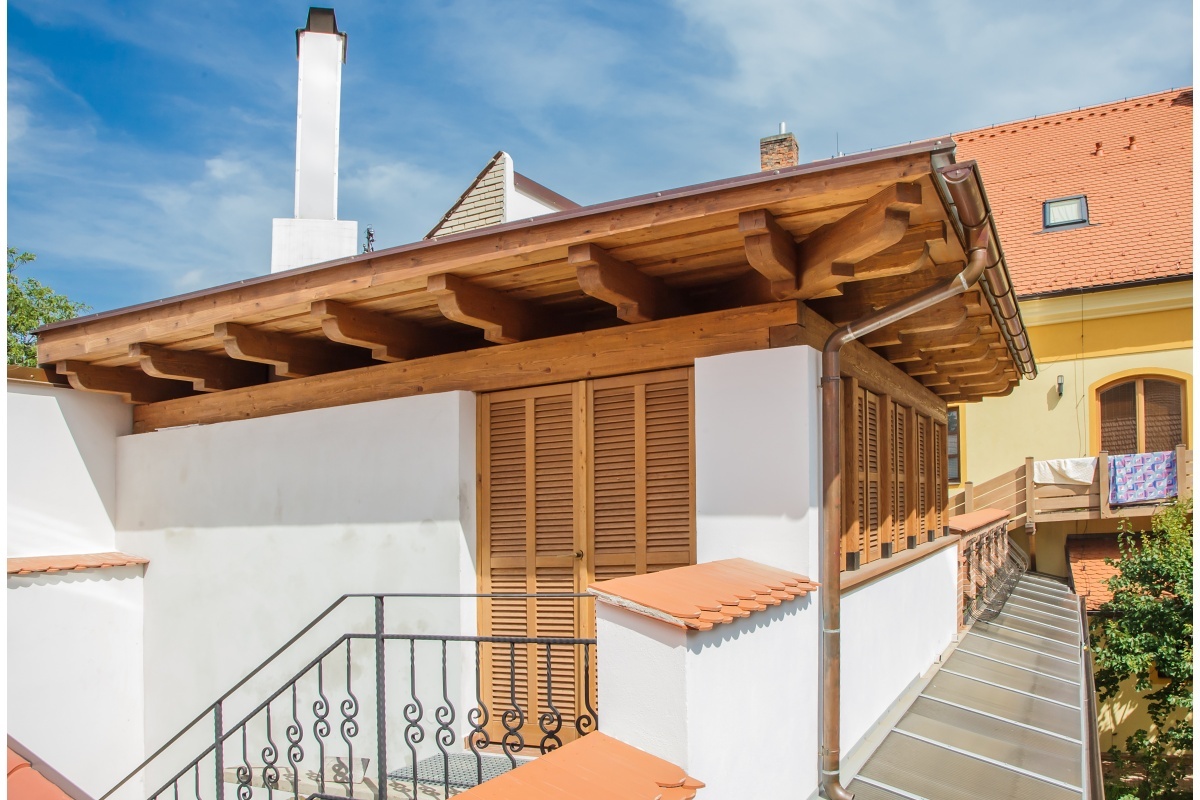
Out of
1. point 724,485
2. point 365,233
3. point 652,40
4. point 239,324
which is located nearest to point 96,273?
point 365,233

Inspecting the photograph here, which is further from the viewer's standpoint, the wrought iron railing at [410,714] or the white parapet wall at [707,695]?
the wrought iron railing at [410,714]

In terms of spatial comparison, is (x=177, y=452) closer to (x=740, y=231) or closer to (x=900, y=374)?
(x=740, y=231)

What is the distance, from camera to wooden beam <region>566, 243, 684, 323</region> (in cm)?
457

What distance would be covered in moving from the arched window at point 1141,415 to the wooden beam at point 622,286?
1526 cm

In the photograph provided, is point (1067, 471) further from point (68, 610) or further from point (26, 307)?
point (26, 307)

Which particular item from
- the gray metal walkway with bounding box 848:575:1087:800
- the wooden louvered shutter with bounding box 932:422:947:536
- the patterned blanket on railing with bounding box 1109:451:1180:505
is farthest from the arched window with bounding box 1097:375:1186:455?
the wooden louvered shutter with bounding box 932:422:947:536

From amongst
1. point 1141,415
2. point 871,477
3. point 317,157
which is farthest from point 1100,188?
point 317,157

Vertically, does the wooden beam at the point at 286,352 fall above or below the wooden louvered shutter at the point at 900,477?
above

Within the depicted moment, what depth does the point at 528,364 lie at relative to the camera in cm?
589

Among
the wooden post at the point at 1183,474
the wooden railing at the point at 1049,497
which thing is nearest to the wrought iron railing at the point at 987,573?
the wooden railing at the point at 1049,497

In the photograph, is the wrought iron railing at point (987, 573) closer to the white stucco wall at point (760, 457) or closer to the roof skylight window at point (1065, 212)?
the white stucco wall at point (760, 457)

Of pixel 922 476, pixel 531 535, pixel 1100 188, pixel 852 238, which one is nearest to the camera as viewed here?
pixel 852 238

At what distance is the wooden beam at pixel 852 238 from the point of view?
3.79 m

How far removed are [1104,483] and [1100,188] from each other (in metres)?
6.58
